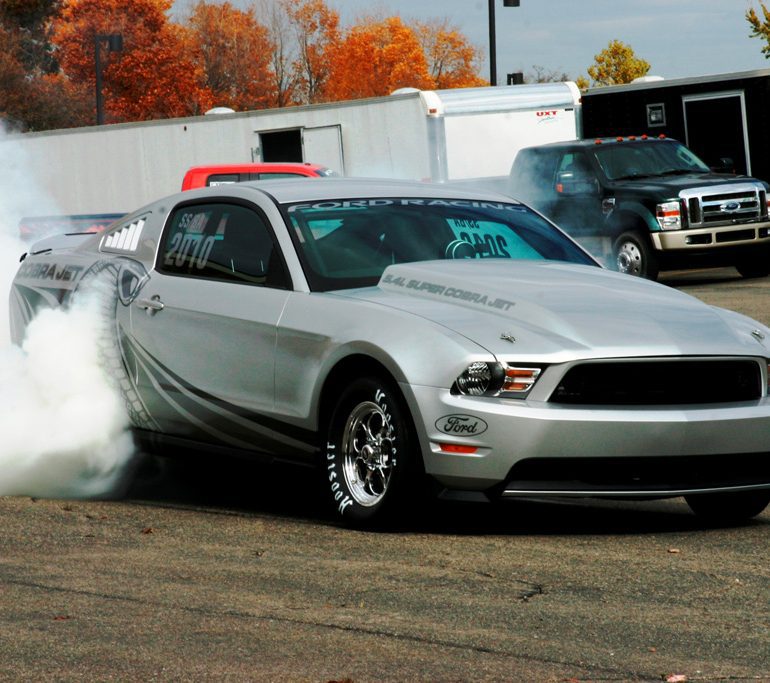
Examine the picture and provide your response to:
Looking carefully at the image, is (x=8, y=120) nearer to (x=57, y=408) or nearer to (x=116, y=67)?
(x=116, y=67)

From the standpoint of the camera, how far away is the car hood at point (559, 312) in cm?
641

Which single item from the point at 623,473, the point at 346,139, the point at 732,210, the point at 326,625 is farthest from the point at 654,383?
the point at 346,139

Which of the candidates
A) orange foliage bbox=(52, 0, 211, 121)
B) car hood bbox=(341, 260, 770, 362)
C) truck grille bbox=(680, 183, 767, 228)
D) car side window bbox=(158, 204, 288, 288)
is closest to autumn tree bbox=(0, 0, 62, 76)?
orange foliage bbox=(52, 0, 211, 121)

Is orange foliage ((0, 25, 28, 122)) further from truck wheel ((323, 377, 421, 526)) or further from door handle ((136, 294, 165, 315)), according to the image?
truck wheel ((323, 377, 421, 526))

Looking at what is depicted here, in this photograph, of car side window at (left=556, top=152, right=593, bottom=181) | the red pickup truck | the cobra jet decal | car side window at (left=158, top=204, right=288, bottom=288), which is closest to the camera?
the cobra jet decal

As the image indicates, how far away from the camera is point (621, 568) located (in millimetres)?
5969

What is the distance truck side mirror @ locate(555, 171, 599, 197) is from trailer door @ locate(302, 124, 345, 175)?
566cm

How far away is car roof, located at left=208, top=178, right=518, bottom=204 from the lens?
7738 millimetres

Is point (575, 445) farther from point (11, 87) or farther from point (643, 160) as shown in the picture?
point (11, 87)

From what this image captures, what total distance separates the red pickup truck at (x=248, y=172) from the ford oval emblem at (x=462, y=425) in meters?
14.8

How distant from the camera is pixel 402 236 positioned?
24.8ft

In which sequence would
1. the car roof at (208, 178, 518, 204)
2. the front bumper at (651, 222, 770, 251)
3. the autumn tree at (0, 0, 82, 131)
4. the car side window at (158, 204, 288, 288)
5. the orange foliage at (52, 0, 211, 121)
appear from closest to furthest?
the car side window at (158, 204, 288, 288)
the car roof at (208, 178, 518, 204)
the front bumper at (651, 222, 770, 251)
the autumn tree at (0, 0, 82, 131)
the orange foliage at (52, 0, 211, 121)

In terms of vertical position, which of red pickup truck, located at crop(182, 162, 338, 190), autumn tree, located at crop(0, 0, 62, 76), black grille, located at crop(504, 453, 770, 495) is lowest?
black grille, located at crop(504, 453, 770, 495)

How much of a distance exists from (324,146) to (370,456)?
20.8 meters
